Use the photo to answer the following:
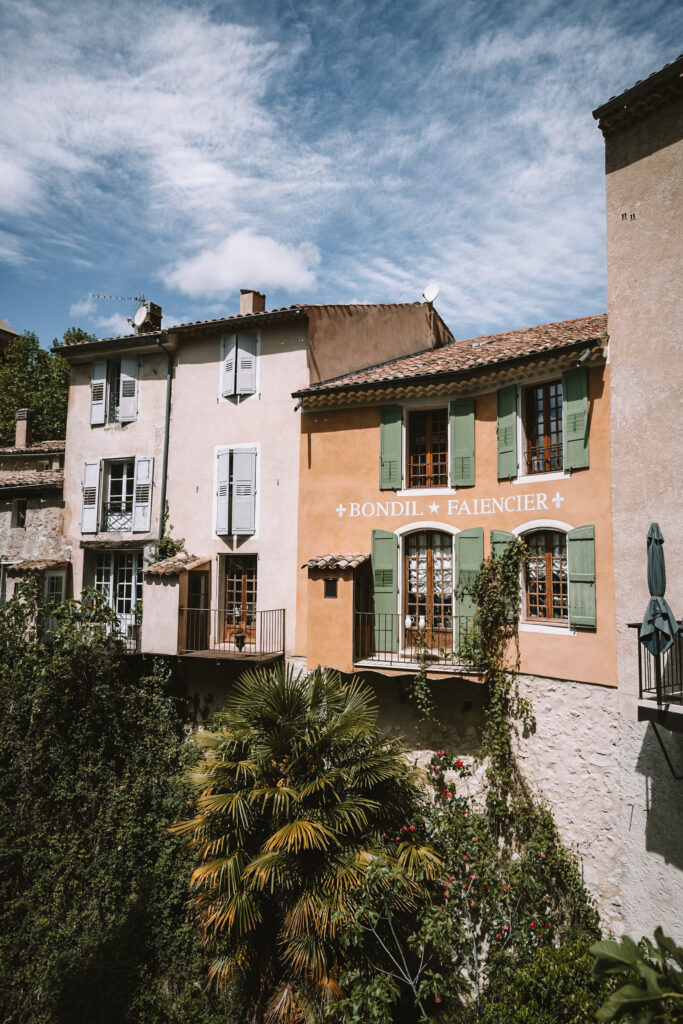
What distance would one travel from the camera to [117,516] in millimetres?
16375

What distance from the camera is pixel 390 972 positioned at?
28.2 feet

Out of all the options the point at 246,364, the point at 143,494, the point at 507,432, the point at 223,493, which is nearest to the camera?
the point at 507,432

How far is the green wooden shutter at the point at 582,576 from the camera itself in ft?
33.4

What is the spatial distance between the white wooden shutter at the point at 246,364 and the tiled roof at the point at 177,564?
4.08 metres

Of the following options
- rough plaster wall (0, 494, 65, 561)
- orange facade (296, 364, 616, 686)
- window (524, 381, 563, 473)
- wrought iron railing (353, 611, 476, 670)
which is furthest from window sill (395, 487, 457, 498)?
rough plaster wall (0, 494, 65, 561)

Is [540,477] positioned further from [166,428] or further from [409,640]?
[166,428]

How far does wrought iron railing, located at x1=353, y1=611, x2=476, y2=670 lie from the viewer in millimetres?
11711

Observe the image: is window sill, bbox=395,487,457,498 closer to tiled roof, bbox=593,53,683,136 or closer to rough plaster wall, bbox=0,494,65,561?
tiled roof, bbox=593,53,683,136

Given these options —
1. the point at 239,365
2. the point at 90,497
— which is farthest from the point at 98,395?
the point at 239,365

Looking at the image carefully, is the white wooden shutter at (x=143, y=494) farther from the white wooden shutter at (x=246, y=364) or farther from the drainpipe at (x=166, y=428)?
the white wooden shutter at (x=246, y=364)

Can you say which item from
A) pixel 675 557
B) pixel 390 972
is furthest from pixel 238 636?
A: pixel 675 557

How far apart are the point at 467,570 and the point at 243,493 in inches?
219

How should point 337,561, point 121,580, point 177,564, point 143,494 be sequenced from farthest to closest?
point 121,580, point 143,494, point 177,564, point 337,561

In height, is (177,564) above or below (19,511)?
below
